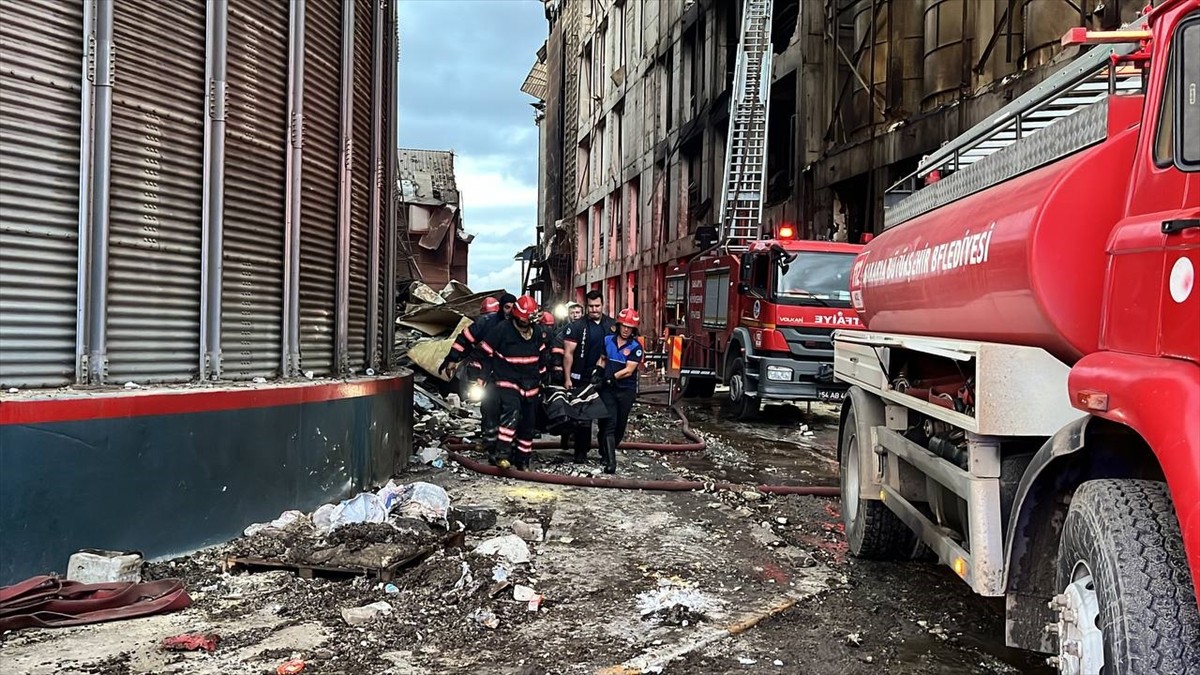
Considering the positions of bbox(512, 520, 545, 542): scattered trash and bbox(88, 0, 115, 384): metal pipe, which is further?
bbox(512, 520, 545, 542): scattered trash

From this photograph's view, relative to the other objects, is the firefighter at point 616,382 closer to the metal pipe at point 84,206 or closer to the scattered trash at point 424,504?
the scattered trash at point 424,504

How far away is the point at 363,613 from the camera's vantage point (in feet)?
14.1

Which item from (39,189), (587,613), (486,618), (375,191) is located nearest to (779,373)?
(375,191)

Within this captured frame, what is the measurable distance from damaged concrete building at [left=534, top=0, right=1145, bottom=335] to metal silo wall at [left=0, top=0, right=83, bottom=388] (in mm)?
10788

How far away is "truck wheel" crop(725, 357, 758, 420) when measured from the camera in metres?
12.4

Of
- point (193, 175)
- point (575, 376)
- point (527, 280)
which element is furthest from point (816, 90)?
point (527, 280)

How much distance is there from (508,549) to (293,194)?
2.99 metres

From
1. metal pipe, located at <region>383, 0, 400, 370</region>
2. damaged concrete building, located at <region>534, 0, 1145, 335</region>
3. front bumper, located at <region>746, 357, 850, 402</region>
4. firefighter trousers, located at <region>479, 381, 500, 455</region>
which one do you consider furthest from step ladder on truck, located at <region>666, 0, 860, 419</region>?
metal pipe, located at <region>383, 0, 400, 370</region>

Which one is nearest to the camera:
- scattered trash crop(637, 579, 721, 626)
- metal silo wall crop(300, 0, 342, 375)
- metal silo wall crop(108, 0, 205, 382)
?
scattered trash crop(637, 579, 721, 626)

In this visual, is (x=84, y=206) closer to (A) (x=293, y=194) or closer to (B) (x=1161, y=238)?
(A) (x=293, y=194)

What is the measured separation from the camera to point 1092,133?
3242 millimetres

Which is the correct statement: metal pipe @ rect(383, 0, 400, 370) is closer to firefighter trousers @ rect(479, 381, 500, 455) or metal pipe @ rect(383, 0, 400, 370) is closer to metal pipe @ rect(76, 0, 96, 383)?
firefighter trousers @ rect(479, 381, 500, 455)

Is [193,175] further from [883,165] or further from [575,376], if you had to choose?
[883,165]

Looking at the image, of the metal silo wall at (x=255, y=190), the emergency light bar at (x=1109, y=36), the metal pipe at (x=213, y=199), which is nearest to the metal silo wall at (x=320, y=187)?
the metal silo wall at (x=255, y=190)
